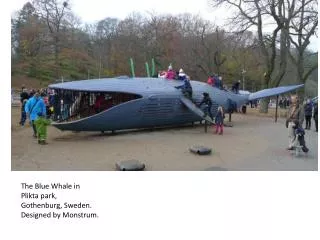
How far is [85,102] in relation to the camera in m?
16.3

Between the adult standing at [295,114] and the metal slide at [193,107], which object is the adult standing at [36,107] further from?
the adult standing at [295,114]

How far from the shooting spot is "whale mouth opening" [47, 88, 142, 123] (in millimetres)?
16078

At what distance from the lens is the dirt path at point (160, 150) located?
11039 mm

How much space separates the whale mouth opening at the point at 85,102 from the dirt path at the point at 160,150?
91 cm

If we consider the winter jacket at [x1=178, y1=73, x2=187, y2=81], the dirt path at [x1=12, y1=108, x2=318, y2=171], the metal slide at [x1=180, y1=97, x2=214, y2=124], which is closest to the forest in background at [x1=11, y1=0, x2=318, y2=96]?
the winter jacket at [x1=178, y1=73, x2=187, y2=81]

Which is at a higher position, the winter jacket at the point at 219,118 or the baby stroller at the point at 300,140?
the winter jacket at the point at 219,118

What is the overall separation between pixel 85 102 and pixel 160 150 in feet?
15.4

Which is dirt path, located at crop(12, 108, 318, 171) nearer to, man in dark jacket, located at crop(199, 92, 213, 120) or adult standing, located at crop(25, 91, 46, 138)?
adult standing, located at crop(25, 91, 46, 138)

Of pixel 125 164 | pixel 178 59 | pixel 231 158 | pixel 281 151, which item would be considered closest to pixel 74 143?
pixel 125 164

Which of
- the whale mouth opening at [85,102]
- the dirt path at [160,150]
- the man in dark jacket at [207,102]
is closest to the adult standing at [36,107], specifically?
the dirt path at [160,150]

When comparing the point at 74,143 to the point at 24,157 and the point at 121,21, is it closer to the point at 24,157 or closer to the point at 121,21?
the point at 24,157

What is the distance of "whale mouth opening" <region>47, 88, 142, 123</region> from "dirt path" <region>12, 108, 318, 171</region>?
91cm
